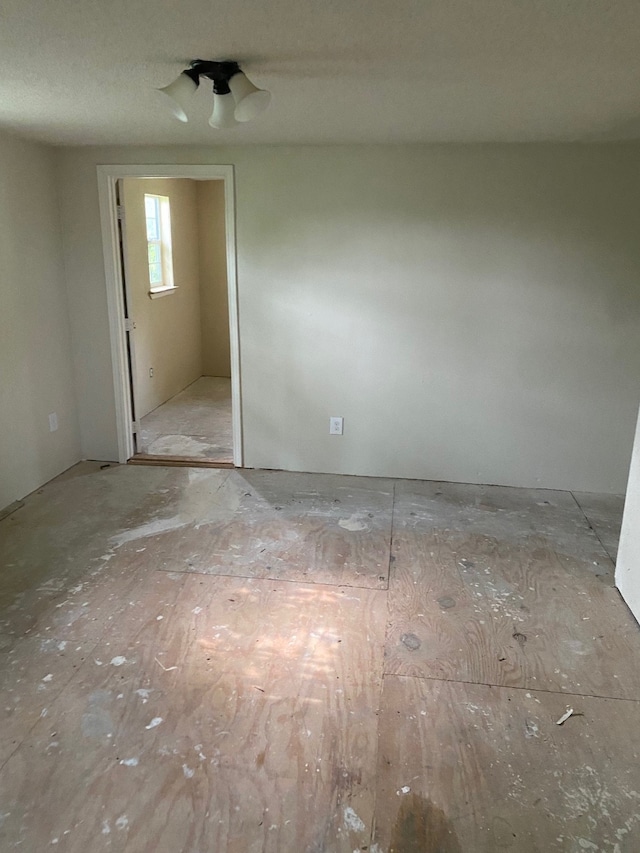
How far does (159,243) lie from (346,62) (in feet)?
14.2

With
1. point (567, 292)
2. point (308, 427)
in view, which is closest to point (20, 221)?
point (308, 427)

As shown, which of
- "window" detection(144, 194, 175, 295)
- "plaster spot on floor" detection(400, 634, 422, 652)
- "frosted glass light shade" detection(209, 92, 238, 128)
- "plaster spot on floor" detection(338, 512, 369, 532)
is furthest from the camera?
"window" detection(144, 194, 175, 295)

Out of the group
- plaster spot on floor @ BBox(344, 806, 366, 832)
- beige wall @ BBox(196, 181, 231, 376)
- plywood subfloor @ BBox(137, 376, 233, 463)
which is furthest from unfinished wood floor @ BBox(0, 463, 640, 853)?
beige wall @ BBox(196, 181, 231, 376)

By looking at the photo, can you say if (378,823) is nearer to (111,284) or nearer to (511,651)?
(511,651)

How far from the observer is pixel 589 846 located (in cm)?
166

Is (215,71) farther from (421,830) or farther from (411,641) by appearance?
(421,830)

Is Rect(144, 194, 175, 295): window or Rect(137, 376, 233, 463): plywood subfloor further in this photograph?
Rect(144, 194, 175, 295): window

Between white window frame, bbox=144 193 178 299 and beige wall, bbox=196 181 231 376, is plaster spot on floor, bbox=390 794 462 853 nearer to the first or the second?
white window frame, bbox=144 193 178 299

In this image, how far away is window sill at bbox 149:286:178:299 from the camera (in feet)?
18.7

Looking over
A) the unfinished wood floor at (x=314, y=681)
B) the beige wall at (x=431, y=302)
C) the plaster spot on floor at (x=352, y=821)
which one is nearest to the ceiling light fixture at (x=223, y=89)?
the beige wall at (x=431, y=302)

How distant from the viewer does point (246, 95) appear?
2221 mm

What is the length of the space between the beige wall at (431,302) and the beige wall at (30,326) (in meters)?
0.16

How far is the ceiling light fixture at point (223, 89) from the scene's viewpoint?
2.14 m

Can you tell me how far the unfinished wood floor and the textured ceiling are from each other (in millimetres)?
2101
